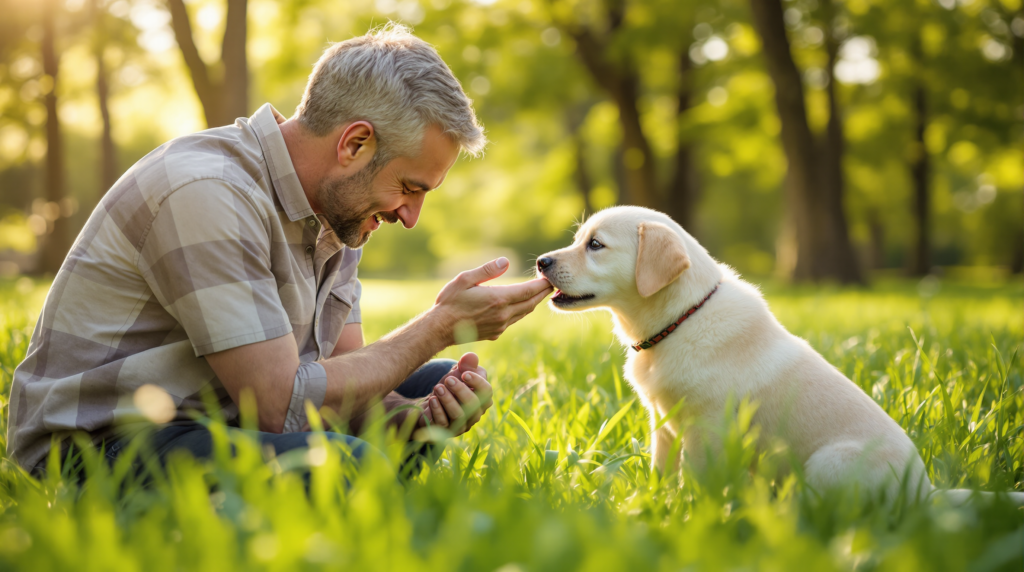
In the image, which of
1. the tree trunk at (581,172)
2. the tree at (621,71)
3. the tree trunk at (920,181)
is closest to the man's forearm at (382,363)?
the tree at (621,71)

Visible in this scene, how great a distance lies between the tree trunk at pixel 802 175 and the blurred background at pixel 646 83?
3cm

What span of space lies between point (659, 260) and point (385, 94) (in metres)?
1.24

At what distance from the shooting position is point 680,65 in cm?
1833

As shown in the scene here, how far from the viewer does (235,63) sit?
780 centimetres

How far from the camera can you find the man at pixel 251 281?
2051mm

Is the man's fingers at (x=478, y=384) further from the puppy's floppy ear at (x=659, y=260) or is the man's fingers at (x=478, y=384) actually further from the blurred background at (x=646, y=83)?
the blurred background at (x=646, y=83)

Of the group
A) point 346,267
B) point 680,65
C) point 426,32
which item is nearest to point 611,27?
point 680,65

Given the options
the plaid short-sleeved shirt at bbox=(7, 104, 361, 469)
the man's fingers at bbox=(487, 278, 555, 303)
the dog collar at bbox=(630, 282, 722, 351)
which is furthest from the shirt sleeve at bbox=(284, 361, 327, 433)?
the dog collar at bbox=(630, 282, 722, 351)

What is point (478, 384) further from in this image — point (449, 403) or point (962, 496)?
point (962, 496)

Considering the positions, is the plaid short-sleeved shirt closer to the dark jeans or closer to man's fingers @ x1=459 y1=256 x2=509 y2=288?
the dark jeans

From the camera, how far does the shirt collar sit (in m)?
2.38

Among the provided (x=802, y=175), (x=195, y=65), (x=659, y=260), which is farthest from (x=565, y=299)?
(x=802, y=175)

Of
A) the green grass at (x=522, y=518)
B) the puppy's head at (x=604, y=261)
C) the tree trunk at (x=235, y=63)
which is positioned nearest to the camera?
the green grass at (x=522, y=518)

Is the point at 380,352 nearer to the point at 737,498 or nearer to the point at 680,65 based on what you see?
the point at 737,498
